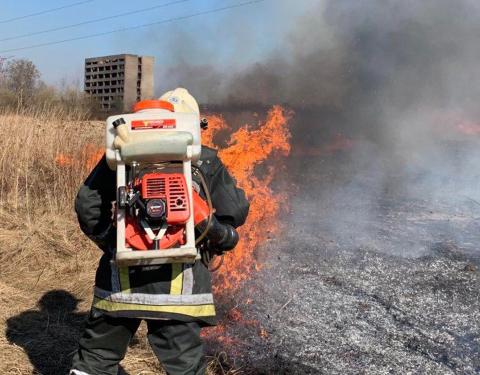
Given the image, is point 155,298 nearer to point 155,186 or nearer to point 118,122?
point 155,186

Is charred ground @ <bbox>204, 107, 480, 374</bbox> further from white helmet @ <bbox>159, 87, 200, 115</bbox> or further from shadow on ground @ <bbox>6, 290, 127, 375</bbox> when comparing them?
white helmet @ <bbox>159, 87, 200, 115</bbox>

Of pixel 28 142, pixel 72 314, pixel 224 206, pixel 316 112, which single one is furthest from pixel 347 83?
pixel 224 206

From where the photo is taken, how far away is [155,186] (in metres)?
1.95

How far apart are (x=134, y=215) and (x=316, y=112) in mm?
11528

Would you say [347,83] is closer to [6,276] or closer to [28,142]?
[28,142]

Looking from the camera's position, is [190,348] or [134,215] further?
[190,348]

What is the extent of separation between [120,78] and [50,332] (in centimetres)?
1590

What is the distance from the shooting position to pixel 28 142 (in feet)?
24.1

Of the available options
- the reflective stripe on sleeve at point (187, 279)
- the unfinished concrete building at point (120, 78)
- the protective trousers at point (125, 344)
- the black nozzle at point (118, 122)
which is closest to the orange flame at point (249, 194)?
the protective trousers at point (125, 344)

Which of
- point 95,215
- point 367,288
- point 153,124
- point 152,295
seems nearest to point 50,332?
point 95,215

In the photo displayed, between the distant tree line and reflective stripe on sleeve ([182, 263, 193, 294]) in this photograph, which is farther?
the distant tree line

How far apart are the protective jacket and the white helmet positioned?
21 centimetres

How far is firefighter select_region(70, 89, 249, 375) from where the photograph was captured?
2092mm

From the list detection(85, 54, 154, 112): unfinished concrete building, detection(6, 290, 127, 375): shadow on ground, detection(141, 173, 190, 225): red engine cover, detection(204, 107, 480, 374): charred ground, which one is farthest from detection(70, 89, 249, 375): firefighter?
detection(85, 54, 154, 112): unfinished concrete building
